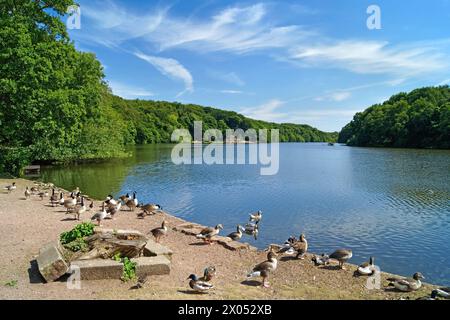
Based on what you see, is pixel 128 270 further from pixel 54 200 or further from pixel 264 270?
pixel 54 200

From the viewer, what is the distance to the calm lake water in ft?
60.8

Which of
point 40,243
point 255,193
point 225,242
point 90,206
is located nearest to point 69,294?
point 40,243

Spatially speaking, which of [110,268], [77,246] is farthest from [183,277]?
[77,246]

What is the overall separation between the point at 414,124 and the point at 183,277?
127104mm

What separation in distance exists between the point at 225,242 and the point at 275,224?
22.1 feet

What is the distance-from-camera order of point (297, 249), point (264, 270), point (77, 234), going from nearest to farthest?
Answer: point (264, 270) → point (77, 234) → point (297, 249)

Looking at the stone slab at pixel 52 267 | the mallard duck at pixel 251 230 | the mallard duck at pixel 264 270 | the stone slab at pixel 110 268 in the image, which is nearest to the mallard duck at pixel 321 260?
the mallard duck at pixel 264 270

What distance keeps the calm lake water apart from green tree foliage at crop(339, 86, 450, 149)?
237 feet

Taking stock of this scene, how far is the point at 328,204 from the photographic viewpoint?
96.2ft

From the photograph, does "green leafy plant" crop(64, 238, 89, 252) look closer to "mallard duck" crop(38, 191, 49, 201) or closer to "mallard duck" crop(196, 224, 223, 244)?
"mallard duck" crop(196, 224, 223, 244)

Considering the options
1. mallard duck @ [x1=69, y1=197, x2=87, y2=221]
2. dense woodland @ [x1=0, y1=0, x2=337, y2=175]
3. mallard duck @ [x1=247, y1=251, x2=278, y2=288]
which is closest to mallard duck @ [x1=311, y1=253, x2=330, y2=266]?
Result: mallard duck @ [x1=247, y1=251, x2=278, y2=288]

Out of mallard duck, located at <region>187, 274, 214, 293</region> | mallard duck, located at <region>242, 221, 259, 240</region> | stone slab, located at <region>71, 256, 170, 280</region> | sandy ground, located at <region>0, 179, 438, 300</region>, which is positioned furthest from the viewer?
mallard duck, located at <region>242, 221, 259, 240</region>
